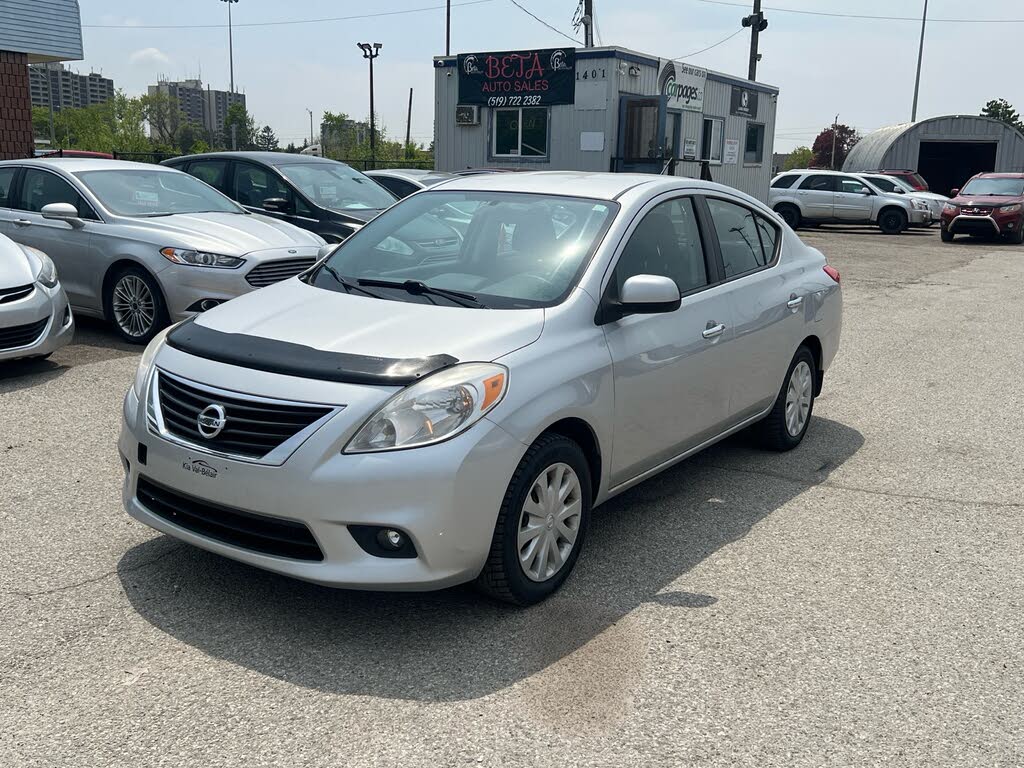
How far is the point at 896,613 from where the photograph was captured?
3.97 metres

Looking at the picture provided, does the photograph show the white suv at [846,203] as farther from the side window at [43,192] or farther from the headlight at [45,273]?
the headlight at [45,273]

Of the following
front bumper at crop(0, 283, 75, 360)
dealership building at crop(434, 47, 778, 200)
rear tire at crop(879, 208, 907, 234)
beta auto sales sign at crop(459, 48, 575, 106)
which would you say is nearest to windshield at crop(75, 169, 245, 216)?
front bumper at crop(0, 283, 75, 360)

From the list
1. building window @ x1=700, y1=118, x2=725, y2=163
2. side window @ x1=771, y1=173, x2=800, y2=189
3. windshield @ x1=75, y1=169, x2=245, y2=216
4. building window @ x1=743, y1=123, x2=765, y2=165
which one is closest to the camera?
windshield @ x1=75, y1=169, x2=245, y2=216

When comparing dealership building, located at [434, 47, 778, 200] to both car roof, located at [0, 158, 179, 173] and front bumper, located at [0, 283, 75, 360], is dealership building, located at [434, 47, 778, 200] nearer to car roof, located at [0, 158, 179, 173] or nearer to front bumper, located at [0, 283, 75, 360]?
car roof, located at [0, 158, 179, 173]

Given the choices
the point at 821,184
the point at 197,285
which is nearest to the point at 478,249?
the point at 197,285

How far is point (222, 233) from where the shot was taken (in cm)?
896

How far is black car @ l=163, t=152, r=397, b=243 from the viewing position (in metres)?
11.2

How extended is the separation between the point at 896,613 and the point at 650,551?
1.07m

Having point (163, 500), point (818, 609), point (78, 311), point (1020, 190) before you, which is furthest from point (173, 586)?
point (1020, 190)

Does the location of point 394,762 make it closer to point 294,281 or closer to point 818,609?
point 818,609

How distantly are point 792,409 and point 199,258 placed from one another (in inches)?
203

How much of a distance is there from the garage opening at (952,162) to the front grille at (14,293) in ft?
147

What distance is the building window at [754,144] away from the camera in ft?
101

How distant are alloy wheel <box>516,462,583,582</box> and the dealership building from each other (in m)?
20.0
